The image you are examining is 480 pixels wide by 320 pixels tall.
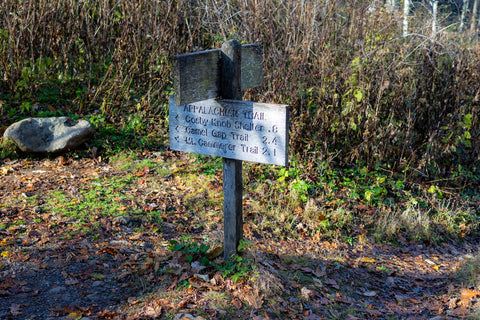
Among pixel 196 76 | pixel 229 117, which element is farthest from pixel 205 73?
pixel 229 117

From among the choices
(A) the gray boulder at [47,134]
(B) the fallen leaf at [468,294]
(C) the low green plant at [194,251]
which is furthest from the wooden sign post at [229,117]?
(A) the gray boulder at [47,134]

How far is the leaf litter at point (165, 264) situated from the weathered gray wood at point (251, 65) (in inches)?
54.8

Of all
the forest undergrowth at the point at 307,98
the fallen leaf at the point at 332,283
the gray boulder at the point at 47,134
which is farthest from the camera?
the gray boulder at the point at 47,134

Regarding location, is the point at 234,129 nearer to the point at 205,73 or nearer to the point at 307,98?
the point at 205,73

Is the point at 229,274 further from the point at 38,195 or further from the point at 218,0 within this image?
the point at 218,0

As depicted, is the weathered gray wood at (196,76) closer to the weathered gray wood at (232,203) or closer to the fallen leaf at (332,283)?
the weathered gray wood at (232,203)

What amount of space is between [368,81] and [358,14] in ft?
4.03

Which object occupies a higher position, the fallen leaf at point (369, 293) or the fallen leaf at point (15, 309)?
the fallen leaf at point (15, 309)

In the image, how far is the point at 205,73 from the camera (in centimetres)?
323

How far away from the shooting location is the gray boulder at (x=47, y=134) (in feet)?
20.5

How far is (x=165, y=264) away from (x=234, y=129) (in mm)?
1362

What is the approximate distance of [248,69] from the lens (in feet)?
11.6

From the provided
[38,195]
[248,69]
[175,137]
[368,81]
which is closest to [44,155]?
[38,195]

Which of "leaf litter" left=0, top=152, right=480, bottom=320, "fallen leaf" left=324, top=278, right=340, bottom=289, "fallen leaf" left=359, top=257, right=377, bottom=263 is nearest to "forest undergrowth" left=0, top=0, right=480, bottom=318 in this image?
"leaf litter" left=0, top=152, right=480, bottom=320
